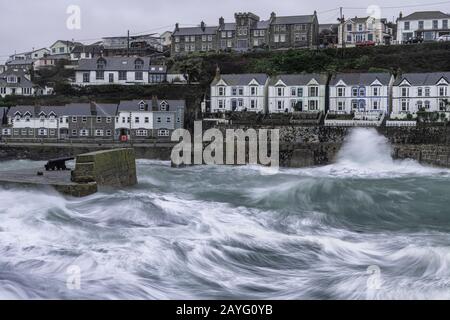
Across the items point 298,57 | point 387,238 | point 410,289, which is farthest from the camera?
point 298,57

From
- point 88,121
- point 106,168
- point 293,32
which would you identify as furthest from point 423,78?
point 106,168

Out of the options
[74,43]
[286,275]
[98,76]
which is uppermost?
[74,43]

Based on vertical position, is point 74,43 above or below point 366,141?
above

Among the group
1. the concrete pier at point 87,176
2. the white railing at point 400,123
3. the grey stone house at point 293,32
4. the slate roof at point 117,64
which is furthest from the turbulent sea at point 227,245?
the grey stone house at point 293,32

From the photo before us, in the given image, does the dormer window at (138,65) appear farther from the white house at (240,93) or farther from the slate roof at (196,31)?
the white house at (240,93)

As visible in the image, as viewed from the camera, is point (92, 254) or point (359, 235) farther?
point (359, 235)

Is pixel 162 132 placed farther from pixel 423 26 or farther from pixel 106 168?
pixel 423 26

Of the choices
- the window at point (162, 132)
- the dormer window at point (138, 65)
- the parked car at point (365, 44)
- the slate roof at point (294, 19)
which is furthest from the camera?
the slate roof at point (294, 19)

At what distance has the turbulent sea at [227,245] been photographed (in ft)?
36.7

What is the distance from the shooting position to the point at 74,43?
10212 cm

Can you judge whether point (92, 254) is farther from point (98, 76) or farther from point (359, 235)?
point (98, 76)

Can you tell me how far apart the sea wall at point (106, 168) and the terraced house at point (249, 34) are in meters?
52.3
